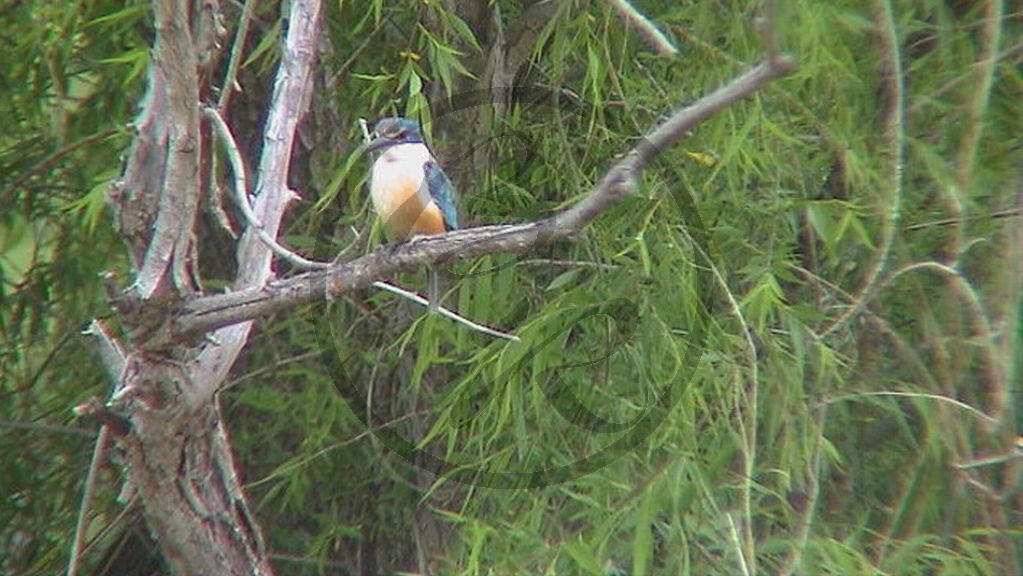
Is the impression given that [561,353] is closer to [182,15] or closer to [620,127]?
[620,127]

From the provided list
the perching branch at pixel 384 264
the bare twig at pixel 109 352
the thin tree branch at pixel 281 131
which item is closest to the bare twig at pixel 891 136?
the perching branch at pixel 384 264

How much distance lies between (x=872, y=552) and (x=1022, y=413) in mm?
462

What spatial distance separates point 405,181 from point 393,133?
0.09m

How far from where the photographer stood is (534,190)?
285cm

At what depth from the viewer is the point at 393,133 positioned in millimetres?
2670

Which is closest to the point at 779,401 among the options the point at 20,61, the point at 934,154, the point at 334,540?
the point at 934,154

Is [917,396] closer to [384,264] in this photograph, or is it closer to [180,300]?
[384,264]

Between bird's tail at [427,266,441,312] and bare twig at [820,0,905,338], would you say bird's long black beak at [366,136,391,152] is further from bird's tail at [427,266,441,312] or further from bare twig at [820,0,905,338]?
bare twig at [820,0,905,338]

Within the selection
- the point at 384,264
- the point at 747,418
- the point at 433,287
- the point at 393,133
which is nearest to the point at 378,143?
the point at 393,133

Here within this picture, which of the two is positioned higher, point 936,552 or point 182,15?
point 182,15

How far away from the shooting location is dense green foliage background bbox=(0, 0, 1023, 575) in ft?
8.46

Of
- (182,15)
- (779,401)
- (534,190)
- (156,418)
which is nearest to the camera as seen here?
(182,15)

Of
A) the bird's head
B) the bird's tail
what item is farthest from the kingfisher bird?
the bird's tail

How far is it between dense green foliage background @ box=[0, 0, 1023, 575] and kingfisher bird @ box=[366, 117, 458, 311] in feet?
0.21
